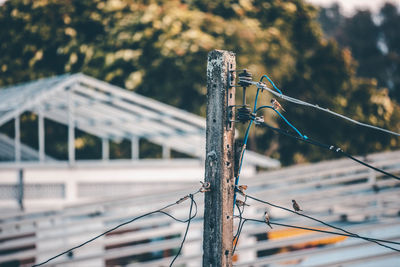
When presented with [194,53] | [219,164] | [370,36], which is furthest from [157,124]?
[370,36]

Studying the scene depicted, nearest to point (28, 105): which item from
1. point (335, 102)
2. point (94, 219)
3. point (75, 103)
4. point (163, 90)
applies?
point (75, 103)

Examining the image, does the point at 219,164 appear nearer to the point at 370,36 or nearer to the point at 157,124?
the point at 157,124

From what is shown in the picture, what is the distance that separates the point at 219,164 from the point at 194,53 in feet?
43.6

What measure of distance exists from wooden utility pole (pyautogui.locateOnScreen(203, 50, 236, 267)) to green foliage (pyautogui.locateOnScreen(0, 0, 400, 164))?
1252 centimetres

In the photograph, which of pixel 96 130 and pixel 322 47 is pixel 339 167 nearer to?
pixel 96 130

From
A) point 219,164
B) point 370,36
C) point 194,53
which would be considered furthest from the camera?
point 370,36

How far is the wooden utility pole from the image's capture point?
12.1 ft

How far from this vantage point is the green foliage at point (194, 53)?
16609 millimetres

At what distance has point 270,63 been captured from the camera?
1867 centimetres

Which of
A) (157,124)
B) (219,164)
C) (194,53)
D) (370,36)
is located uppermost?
(370,36)

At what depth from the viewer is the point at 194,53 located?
16.7 metres

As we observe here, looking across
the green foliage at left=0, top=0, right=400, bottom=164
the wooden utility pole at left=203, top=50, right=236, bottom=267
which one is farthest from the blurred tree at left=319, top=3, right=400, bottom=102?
the wooden utility pole at left=203, top=50, right=236, bottom=267

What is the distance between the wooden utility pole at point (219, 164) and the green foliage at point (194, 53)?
12516 mm

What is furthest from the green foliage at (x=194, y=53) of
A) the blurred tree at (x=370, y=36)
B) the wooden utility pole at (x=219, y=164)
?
the blurred tree at (x=370, y=36)
